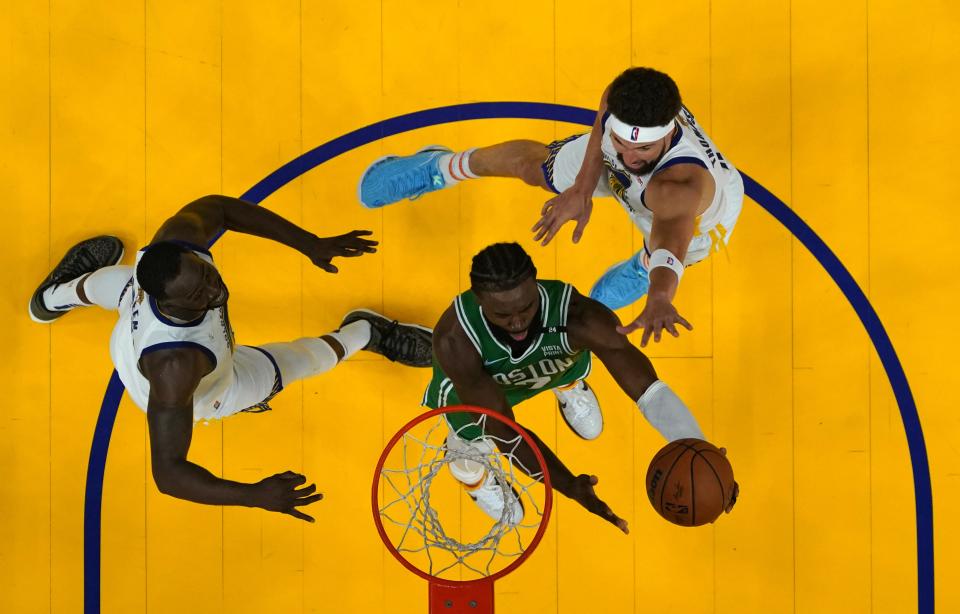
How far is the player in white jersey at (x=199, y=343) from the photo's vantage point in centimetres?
296

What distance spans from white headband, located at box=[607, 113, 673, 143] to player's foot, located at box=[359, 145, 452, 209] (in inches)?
50.3

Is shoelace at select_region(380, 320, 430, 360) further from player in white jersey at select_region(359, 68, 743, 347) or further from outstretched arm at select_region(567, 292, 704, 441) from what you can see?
outstretched arm at select_region(567, 292, 704, 441)

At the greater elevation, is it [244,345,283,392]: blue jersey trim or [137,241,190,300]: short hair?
[137,241,190,300]: short hair

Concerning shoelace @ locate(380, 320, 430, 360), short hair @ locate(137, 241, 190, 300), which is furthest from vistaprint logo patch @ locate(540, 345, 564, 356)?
short hair @ locate(137, 241, 190, 300)

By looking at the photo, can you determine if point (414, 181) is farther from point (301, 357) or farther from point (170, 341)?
point (170, 341)

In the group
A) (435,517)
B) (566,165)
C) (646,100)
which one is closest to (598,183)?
(566,165)

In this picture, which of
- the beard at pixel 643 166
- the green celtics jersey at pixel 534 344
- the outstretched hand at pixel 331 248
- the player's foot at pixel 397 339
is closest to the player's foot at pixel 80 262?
the player's foot at pixel 397 339

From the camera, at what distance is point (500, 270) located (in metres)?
2.96

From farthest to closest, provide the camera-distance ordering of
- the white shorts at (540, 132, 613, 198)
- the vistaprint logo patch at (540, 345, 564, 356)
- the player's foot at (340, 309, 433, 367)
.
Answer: the player's foot at (340, 309, 433, 367), the white shorts at (540, 132, 613, 198), the vistaprint logo patch at (540, 345, 564, 356)

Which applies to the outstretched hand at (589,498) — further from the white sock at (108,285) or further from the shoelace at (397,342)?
the white sock at (108,285)

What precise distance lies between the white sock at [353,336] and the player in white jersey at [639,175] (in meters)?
0.72

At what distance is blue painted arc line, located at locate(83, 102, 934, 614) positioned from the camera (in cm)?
441

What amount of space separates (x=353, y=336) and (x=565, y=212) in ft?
4.83

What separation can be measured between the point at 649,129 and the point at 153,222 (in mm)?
2919
